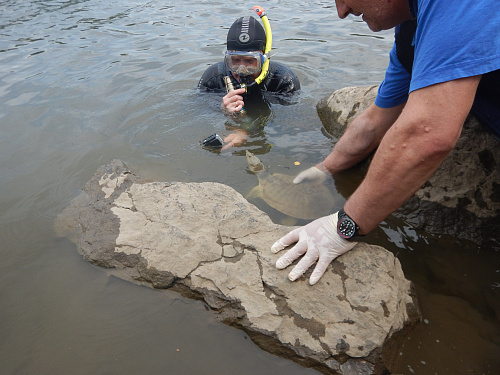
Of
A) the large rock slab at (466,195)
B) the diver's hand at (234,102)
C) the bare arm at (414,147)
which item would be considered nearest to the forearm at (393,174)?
the bare arm at (414,147)

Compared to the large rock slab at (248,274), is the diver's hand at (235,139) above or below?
below

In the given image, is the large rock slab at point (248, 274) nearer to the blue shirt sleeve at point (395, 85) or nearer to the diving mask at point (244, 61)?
the blue shirt sleeve at point (395, 85)

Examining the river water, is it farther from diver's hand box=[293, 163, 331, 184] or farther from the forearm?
the forearm

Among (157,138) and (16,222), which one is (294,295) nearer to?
(16,222)

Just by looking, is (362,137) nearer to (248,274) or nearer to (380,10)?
(380,10)

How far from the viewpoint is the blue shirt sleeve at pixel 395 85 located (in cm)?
252

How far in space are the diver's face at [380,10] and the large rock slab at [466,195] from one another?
113 cm

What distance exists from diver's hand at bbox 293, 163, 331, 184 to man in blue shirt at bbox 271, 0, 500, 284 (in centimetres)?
120

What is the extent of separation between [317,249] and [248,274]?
409 mm

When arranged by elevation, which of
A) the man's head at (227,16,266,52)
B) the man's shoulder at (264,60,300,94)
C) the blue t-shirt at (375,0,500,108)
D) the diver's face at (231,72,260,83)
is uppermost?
the blue t-shirt at (375,0,500,108)

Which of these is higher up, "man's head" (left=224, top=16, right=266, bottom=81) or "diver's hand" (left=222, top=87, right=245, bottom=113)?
"man's head" (left=224, top=16, right=266, bottom=81)

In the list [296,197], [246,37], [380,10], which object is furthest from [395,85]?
[246,37]

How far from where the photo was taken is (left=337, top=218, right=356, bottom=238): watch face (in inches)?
71.5

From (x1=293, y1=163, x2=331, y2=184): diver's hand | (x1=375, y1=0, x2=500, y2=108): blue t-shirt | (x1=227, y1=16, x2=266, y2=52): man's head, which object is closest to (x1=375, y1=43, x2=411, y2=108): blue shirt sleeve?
(x1=293, y1=163, x2=331, y2=184): diver's hand
